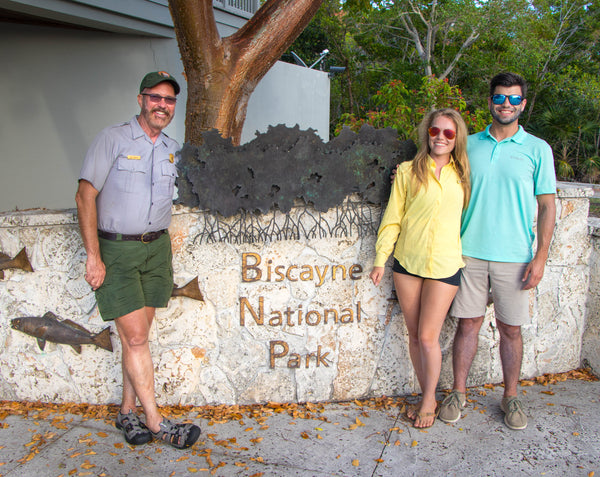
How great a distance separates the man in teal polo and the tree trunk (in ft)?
5.56

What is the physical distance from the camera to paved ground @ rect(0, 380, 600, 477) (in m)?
2.61

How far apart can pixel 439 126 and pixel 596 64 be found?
19.6 metres

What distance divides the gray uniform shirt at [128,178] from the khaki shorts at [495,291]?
1761 mm

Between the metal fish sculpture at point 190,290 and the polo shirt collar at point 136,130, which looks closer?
the polo shirt collar at point 136,130

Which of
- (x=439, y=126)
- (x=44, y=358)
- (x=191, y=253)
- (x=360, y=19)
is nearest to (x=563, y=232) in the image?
(x=439, y=126)

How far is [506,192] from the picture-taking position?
108 inches

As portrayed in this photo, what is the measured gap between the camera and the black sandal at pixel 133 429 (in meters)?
2.78

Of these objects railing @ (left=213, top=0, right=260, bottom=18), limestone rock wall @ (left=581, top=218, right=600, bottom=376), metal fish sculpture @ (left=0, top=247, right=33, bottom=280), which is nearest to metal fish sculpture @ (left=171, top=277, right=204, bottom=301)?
metal fish sculpture @ (left=0, top=247, right=33, bottom=280)

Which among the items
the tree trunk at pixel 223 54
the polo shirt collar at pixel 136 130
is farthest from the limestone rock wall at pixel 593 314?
the polo shirt collar at pixel 136 130

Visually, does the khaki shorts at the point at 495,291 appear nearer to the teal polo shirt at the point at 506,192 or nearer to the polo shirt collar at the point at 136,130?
the teal polo shirt at the point at 506,192

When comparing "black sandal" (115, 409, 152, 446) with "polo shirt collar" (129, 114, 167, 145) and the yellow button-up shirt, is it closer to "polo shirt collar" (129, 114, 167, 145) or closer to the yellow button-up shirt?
"polo shirt collar" (129, 114, 167, 145)

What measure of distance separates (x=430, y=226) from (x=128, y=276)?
1.63 meters

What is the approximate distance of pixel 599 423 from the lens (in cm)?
302

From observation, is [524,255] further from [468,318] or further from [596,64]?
[596,64]
